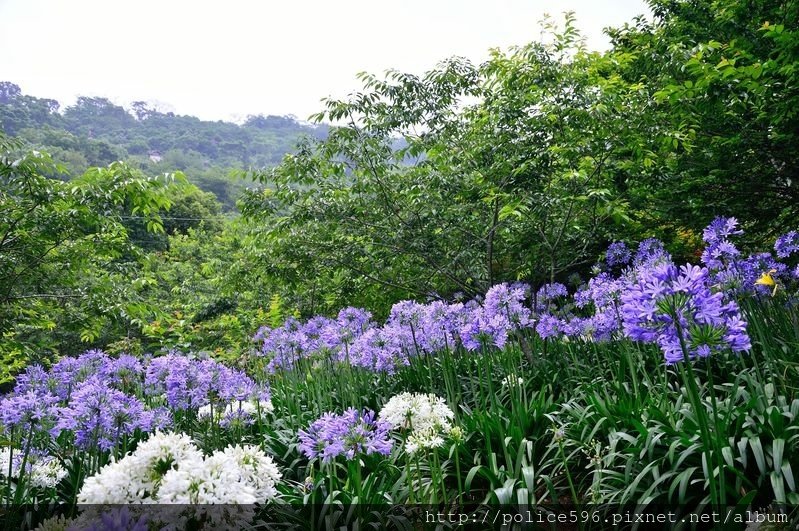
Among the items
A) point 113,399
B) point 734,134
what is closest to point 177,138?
point 734,134

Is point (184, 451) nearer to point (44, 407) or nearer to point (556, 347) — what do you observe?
point (44, 407)

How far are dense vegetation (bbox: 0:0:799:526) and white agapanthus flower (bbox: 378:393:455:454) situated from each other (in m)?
0.01

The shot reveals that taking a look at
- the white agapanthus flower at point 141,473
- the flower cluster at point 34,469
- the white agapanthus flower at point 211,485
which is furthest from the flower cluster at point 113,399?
the white agapanthus flower at point 211,485

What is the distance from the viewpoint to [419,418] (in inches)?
96.2

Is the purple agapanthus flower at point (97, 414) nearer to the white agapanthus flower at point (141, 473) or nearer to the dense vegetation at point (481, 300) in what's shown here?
the dense vegetation at point (481, 300)

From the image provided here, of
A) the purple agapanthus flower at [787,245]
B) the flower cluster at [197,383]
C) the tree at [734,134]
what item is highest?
the tree at [734,134]

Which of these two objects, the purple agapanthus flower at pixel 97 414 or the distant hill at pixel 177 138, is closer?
the purple agapanthus flower at pixel 97 414

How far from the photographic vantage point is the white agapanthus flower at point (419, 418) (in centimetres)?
239

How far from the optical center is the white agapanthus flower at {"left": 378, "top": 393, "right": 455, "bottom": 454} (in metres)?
2.39

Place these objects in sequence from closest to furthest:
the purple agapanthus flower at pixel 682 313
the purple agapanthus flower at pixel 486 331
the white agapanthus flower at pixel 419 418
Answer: the purple agapanthus flower at pixel 682 313, the white agapanthus flower at pixel 419 418, the purple agapanthus flower at pixel 486 331

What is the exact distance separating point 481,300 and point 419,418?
348cm

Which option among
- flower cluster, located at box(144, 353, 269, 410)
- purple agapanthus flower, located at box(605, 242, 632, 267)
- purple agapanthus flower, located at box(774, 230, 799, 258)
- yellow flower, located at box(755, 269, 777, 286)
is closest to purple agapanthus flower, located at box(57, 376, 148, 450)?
flower cluster, located at box(144, 353, 269, 410)

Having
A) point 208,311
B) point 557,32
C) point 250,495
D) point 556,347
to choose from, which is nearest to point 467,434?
point 556,347

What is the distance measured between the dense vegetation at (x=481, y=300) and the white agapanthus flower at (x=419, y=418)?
14 millimetres
